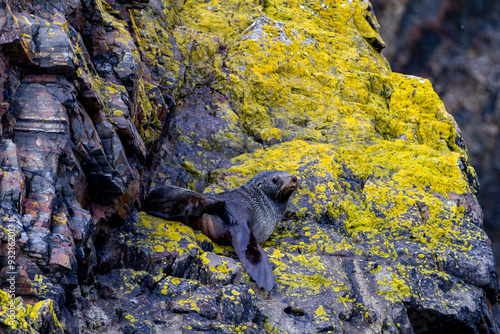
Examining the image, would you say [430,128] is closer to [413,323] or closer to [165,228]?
[413,323]

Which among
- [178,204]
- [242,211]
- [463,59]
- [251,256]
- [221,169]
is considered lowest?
[463,59]

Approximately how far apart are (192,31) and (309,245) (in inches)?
157

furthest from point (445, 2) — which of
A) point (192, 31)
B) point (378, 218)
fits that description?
point (378, 218)

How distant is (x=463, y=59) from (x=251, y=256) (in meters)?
13.4

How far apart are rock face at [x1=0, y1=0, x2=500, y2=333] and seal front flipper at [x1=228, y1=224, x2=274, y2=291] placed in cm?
10

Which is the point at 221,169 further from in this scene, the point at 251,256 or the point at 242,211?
the point at 251,256

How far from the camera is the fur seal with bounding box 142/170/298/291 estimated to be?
14.2ft

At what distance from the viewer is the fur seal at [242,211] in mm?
A: 4332

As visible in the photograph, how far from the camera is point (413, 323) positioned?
4.45 m

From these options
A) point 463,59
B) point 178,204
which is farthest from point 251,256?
point 463,59

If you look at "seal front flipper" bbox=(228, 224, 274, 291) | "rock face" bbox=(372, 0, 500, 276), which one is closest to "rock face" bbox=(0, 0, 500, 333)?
"seal front flipper" bbox=(228, 224, 274, 291)

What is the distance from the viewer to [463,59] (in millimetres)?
15055

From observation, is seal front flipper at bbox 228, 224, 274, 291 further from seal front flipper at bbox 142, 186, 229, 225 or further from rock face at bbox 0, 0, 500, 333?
seal front flipper at bbox 142, 186, 229, 225

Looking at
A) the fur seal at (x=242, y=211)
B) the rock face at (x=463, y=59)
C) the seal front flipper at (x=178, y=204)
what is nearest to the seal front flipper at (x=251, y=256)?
the fur seal at (x=242, y=211)
